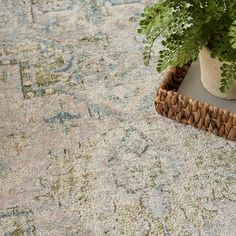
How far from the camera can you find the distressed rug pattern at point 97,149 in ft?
4.41

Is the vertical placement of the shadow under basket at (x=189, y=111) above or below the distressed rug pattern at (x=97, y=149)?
above

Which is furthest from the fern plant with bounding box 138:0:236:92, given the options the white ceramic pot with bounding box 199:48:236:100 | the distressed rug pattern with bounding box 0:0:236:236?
the distressed rug pattern with bounding box 0:0:236:236

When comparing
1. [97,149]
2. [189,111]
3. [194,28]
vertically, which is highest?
[194,28]

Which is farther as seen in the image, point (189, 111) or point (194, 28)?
point (189, 111)

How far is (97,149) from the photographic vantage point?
1.52 m

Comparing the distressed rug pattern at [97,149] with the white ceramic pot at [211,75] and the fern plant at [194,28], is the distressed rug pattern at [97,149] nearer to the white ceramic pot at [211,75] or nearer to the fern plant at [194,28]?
the white ceramic pot at [211,75]

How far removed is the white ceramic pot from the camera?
146cm

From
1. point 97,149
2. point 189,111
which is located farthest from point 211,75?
point 97,149

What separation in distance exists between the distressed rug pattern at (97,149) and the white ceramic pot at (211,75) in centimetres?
14

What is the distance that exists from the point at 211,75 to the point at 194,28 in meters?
0.24

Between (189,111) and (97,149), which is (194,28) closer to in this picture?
(189,111)

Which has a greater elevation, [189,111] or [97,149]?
[189,111]

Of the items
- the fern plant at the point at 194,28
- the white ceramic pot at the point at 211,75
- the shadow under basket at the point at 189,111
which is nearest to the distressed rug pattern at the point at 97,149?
the shadow under basket at the point at 189,111

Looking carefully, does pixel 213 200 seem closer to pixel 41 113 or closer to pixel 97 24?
pixel 41 113
